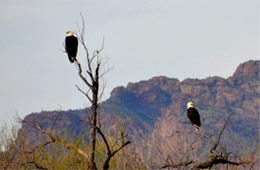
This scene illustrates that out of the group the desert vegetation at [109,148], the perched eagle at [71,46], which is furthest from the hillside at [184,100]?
the perched eagle at [71,46]

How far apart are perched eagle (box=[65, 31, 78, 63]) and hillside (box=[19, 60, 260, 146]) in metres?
128

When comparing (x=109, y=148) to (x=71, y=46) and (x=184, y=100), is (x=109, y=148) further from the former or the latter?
(x=184, y=100)

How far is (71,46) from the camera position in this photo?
1235 centimetres

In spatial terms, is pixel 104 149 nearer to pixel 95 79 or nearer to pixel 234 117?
pixel 95 79

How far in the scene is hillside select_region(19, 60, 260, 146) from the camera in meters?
148

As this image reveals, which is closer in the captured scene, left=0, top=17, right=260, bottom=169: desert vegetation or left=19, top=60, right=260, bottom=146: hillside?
left=0, top=17, right=260, bottom=169: desert vegetation

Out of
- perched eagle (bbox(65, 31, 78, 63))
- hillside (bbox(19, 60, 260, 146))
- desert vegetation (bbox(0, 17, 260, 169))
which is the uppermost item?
hillside (bbox(19, 60, 260, 146))

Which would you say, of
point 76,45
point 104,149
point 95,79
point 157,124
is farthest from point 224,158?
point 157,124

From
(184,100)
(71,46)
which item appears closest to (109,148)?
(71,46)

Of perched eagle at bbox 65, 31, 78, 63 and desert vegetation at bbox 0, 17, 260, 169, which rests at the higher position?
perched eagle at bbox 65, 31, 78, 63

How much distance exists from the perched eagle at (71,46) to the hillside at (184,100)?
421 ft

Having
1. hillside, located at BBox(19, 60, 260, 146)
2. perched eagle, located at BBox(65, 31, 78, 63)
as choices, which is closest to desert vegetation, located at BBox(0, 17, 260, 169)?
perched eagle, located at BBox(65, 31, 78, 63)

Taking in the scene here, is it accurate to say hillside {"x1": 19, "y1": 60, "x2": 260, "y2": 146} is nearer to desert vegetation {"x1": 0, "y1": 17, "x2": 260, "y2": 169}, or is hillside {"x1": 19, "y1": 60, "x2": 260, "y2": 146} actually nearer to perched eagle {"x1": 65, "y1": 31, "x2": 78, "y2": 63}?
desert vegetation {"x1": 0, "y1": 17, "x2": 260, "y2": 169}

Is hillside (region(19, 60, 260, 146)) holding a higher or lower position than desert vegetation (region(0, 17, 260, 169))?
higher
